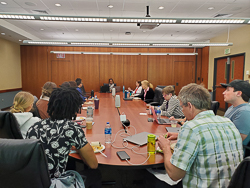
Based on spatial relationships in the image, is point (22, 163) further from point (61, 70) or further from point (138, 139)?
point (61, 70)

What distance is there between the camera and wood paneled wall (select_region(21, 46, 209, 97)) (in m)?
9.11

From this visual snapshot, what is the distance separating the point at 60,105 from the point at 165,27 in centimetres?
556

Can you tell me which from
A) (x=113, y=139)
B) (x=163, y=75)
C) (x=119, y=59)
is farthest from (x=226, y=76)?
(x=113, y=139)

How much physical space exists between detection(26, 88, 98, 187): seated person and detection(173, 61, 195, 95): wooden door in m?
8.61

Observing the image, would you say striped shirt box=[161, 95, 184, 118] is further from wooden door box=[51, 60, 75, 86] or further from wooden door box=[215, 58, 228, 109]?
wooden door box=[51, 60, 75, 86]

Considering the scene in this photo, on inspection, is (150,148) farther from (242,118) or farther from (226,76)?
(226,76)

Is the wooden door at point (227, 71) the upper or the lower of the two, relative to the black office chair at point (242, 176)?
upper

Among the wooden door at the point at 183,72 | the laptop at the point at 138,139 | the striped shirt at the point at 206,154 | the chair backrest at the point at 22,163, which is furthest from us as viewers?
the wooden door at the point at 183,72

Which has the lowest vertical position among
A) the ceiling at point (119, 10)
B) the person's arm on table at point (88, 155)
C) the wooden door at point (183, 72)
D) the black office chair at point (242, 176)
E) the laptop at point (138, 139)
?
the laptop at point (138, 139)

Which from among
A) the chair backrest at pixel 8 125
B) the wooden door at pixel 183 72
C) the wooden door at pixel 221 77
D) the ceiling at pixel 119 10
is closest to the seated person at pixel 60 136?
the chair backrest at pixel 8 125

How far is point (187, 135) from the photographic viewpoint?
47.1 inches

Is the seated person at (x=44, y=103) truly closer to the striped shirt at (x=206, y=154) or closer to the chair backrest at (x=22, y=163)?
the chair backrest at (x=22, y=163)

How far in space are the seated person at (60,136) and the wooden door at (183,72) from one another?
8613 millimetres

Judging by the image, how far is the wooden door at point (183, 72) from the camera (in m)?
9.48
